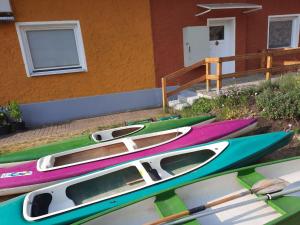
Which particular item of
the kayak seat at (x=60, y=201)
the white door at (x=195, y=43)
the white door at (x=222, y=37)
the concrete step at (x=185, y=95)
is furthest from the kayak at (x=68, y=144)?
the white door at (x=222, y=37)

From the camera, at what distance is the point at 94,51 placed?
7.04m

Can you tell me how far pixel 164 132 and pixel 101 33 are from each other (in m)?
4.12

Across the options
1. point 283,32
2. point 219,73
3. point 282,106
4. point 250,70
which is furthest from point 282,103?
point 283,32

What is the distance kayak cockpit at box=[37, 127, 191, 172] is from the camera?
3.57 metres

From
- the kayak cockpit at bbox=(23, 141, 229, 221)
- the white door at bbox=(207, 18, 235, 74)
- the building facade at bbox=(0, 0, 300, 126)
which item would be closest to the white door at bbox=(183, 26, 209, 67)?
the building facade at bbox=(0, 0, 300, 126)

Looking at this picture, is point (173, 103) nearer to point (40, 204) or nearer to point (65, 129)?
point (65, 129)

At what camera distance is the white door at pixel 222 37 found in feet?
27.2

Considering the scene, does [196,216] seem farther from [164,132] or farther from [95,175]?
[164,132]

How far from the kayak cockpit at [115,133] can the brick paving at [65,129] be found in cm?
181

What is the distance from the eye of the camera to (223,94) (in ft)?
20.4

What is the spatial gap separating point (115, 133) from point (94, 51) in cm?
340

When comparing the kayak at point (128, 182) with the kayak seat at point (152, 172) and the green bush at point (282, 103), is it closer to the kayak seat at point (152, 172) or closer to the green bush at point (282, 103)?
the kayak seat at point (152, 172)

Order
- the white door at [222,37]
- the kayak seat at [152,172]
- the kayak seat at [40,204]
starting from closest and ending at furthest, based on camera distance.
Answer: the kayak seat at [40,204] < the kayak seat at [152,172] < the white door at [222,37]

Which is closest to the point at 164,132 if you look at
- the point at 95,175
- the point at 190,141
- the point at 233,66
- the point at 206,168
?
the point at 190,141
